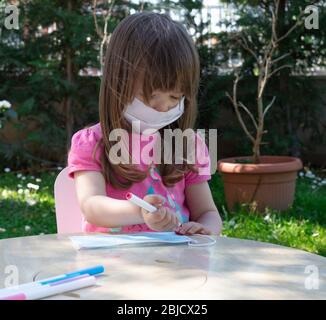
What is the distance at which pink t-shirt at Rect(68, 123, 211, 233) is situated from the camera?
149 centimetres

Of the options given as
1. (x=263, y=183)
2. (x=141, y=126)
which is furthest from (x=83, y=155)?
(x=263, y=183)

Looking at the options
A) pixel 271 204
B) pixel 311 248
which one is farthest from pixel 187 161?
pixel 271 204

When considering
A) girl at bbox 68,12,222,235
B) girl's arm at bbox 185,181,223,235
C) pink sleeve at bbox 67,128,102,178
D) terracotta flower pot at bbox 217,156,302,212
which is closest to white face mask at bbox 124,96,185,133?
girl at bbox 68,12,222,235

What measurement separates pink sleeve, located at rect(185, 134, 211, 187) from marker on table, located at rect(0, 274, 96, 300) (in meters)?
0.80

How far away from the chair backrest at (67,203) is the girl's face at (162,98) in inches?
13.9

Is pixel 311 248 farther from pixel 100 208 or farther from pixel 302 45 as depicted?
pixel 302 45

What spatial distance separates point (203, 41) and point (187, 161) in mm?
4041

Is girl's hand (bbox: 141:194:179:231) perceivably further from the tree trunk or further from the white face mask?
the tree trunk

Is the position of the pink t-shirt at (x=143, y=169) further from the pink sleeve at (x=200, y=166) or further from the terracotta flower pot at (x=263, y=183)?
the terracotta flower pot at (x=263, y=183)

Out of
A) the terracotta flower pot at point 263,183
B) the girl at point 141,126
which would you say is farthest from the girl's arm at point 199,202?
the terracotta flower pot at point 263,183

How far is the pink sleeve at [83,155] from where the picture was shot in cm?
148
